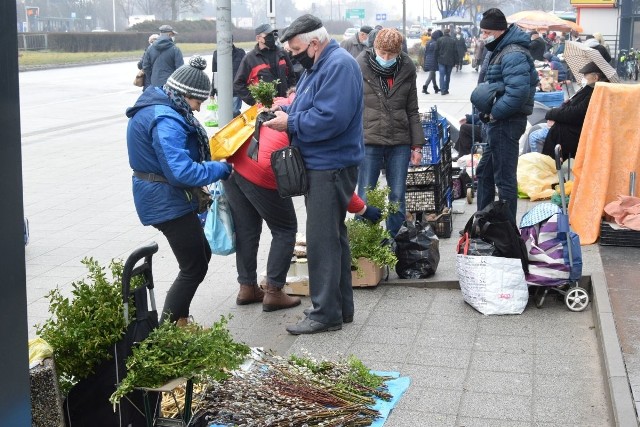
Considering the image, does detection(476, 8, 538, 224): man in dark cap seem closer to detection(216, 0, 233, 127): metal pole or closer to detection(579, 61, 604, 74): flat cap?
detection(579, 61, 604, 74): flat cap

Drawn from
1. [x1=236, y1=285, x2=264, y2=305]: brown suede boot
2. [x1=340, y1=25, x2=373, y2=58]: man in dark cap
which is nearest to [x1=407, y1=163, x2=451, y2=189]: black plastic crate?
[x1=236, y1=285, x2=264, y2=305]: brown suede boot

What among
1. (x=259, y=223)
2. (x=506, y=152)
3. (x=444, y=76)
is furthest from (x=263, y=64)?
(x=444, y=76)

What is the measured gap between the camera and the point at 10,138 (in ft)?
9.09

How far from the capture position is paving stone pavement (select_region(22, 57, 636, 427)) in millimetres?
5004

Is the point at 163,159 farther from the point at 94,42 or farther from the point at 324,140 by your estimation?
the point at 94,42

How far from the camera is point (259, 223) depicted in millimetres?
6797

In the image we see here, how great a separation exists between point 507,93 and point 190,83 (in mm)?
3403

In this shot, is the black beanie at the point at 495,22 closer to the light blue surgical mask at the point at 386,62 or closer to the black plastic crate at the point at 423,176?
the light blue surgical mask at the point at 386,62

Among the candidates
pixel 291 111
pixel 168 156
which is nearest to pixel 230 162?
pixel 291 111

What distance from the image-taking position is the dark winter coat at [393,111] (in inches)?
316

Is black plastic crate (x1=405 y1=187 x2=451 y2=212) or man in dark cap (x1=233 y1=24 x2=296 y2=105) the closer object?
black plastic crate (x1=405 y1=187 x2=451 y2=212)

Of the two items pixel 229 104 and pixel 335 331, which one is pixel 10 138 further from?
pixel 229 104

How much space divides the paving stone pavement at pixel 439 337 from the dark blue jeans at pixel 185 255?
22.3 inches

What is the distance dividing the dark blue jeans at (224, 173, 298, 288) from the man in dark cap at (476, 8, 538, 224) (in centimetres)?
225
